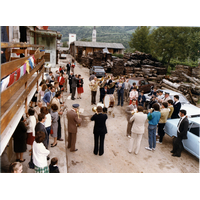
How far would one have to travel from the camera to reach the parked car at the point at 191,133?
648 centimetres

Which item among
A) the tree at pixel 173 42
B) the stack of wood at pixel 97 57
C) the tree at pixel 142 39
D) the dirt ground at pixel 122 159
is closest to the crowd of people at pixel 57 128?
the dirt ground at pixel 122 159

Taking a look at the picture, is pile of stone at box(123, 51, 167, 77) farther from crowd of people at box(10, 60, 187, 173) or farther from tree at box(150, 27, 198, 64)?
crowd of people at box(10, 60, 187, 173)

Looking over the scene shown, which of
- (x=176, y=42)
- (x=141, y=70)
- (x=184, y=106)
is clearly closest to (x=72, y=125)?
(x=184, y=106)

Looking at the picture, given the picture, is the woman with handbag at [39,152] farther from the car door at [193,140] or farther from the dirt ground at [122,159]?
the car door at [193,140]

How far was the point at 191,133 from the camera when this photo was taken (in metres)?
6.74

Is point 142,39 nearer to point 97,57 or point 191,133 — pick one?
point 97,57

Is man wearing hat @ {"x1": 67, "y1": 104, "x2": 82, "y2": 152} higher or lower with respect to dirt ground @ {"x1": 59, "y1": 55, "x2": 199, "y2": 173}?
higher

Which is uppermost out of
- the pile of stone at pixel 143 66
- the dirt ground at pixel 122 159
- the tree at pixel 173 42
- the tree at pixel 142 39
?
the tree at pixel 142 39

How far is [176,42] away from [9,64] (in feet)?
83.8

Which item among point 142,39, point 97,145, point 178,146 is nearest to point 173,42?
point 142,39

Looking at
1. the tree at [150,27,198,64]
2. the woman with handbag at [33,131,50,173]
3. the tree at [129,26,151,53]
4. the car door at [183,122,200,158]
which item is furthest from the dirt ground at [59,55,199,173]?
the tree at [129,26,151,53]

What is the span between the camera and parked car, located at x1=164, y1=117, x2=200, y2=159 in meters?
6.48

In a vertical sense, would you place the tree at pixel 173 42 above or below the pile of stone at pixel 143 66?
above
